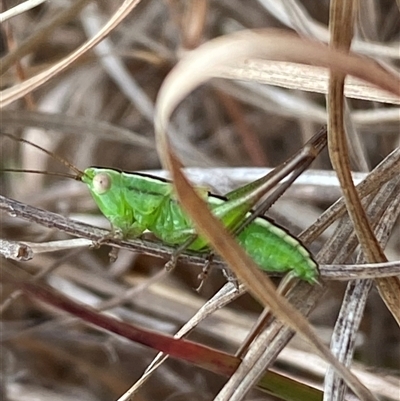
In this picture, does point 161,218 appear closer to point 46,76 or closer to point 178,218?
point 178,218

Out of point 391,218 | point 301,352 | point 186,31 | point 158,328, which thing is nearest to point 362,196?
point 391,218

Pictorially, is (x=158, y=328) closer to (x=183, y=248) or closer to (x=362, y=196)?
(x=183, y=248)

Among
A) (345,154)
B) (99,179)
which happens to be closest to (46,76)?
(99,179)

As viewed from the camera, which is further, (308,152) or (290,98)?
(290,98)

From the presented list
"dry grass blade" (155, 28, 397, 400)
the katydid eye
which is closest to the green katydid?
the katydid eye

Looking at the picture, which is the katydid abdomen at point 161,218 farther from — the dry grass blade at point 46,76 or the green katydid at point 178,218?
the dry grass blade at point 46,76

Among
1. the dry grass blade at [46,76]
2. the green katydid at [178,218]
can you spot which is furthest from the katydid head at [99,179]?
the dry grass blade at [46,76]
